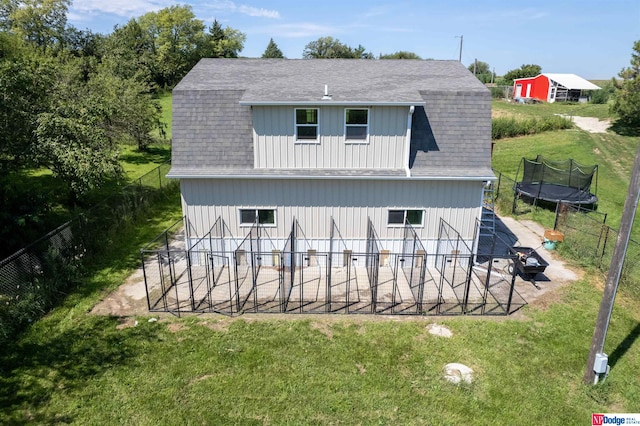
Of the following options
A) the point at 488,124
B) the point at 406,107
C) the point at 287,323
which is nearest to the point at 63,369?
the point at 287,323

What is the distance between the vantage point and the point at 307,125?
46.0 feet

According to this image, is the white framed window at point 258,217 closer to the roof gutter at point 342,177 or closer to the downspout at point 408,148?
the roof gutter at point 342,177

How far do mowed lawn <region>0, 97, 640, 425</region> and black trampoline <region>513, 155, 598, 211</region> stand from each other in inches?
371

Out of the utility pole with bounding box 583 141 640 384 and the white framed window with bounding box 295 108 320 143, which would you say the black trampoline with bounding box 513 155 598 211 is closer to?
the white framed window with bounding box 295 108 320 143

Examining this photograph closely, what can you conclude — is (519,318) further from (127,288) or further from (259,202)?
(127,288)

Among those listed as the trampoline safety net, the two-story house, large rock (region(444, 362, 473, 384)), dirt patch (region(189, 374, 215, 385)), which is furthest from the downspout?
the trampoline safety net

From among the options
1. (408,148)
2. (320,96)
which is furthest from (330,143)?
(408,148)

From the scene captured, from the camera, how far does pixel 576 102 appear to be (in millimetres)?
57406

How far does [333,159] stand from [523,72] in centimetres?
8543

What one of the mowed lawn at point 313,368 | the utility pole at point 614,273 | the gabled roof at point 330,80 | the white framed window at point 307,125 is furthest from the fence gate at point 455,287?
the white framed window at point 307,125

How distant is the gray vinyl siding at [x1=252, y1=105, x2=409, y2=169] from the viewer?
45.4ft

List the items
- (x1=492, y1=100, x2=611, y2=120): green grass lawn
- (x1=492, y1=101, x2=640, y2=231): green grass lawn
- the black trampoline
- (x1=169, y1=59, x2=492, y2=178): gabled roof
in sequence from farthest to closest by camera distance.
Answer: (x1=492, y1=100, x2=611, y2=120): green grass lawn
(x1=492, y1=101, x2=640, y2=231): green grass lawn
the black trampoline
(x1=169, y1=59, x2=492, y2=178): gabled roof

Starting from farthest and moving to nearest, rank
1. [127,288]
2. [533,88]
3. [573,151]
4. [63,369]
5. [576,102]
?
[533,88], [576,102], [573,151], [127,288], [63,369]

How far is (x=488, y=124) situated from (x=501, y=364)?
839 centimetres
